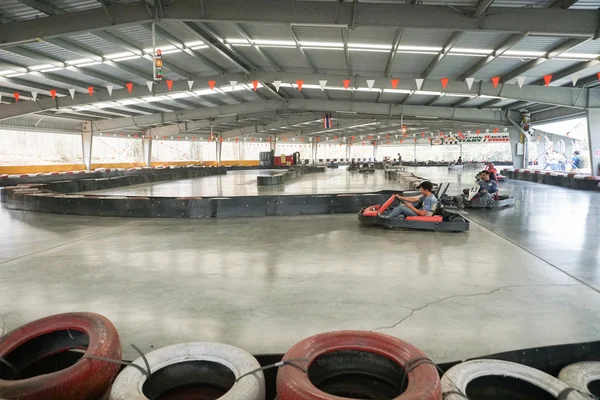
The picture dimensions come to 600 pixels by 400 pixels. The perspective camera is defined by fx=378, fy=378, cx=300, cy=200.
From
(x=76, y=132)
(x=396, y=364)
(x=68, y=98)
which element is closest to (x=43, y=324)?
(x=396, y=364)

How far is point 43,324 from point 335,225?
494 cm

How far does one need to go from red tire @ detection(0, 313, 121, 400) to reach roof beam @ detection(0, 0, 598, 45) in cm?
641

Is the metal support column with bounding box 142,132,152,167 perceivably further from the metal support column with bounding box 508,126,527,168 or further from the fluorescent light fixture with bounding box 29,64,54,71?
the metal support column with bounding box 508,126,527,168

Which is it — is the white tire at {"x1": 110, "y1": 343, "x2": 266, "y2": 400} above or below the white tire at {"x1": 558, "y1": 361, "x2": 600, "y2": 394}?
above

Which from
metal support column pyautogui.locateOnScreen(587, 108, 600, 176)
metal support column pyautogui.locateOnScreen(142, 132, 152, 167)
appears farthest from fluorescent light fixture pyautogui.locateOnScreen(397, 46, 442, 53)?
metal support column pyautogui.locateOnScreen(142, 132, 152, 167)

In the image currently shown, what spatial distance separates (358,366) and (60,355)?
1672 mm

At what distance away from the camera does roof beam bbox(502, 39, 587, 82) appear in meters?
8.07

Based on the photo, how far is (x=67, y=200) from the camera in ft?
26.5

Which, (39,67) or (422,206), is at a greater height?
(39,67)

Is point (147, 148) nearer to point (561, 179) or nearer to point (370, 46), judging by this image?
point (370, 46)

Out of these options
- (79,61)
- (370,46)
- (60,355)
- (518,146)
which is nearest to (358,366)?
(60,355)

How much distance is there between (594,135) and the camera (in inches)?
484

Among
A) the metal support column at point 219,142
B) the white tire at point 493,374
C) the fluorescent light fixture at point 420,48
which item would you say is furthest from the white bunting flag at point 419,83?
the metal support column at point 219,142

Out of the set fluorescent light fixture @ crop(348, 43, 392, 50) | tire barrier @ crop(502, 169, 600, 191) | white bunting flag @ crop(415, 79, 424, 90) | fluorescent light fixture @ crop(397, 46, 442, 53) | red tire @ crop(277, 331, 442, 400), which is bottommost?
red tire @ crop(277, 331, 442, 400)
